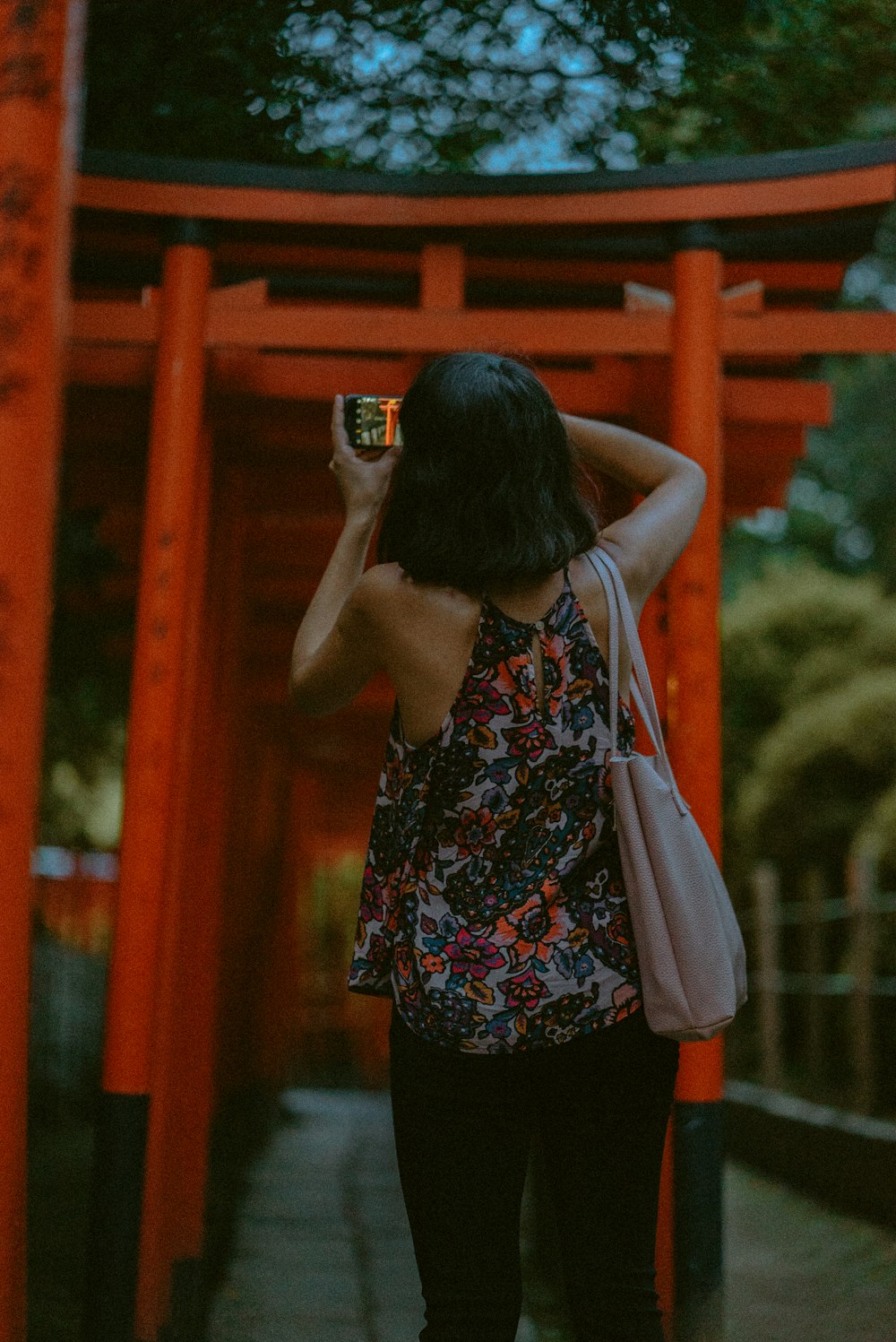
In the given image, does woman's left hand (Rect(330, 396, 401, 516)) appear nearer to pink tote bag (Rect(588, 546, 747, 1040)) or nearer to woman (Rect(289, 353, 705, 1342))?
woman (Rect(289, 353, 705, 1342))

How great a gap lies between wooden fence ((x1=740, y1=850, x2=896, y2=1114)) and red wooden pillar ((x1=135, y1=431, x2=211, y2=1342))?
13.4ft

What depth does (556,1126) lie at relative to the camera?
5.87 ft

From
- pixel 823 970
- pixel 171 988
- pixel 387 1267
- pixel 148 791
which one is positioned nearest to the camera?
pixel 148 791

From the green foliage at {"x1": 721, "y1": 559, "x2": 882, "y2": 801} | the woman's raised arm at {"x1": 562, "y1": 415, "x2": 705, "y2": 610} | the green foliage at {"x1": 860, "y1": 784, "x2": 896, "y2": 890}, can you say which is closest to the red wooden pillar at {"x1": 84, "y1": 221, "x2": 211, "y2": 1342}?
the woman's raised arm at {"x1": 562, "y1": 415, "x2": 705, "y2": 610}

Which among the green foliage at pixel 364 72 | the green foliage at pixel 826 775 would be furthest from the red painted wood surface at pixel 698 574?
the green foliage at pixel 826 775

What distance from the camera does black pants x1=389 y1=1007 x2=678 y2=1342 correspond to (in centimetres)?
174

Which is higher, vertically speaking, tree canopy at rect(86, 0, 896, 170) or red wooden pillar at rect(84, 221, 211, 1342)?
tree canopy at rect(86, 0, 896, 170)

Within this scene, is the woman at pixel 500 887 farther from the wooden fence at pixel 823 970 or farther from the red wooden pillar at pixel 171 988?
the wooden fence at pixel 823 970

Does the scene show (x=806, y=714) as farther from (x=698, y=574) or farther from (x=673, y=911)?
(x=673, y=911)

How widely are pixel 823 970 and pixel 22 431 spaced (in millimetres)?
7882

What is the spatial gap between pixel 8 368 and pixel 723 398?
8.46 feet

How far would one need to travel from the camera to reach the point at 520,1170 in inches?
69.7

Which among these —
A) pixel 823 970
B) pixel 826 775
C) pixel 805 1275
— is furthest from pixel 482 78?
pixel 826 775

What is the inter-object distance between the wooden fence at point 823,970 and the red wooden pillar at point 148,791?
15.4ft
